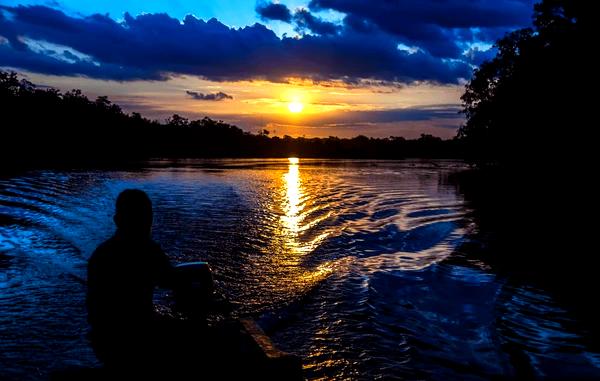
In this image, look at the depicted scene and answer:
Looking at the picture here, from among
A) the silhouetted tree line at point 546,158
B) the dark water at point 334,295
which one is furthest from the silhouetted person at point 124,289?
the silhouetted tree line at point 546,158

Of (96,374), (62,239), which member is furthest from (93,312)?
(62,239)

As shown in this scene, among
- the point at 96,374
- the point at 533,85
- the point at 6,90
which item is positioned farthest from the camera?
the point at 6,90

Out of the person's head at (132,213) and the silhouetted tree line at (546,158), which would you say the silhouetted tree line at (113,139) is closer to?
the silhouetted tree line at (546,158)

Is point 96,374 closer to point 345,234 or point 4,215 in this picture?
point 345,234

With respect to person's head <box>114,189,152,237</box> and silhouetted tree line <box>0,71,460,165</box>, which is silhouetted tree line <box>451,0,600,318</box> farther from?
silhouetted tree line <box>0,71,460,165</box>

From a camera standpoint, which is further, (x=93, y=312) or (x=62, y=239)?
(x=62, y=239)

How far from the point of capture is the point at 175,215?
1681cm

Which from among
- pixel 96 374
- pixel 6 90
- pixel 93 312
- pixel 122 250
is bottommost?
pixel 96 374

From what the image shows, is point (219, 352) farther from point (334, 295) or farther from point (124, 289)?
point (334, 295)

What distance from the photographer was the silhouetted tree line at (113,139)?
2729 inches

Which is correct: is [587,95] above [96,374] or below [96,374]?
above

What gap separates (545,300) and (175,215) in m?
11.8

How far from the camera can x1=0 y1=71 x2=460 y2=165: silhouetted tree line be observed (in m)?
69.3

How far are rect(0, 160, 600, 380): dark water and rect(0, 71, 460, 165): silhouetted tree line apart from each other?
3928 centimetres
